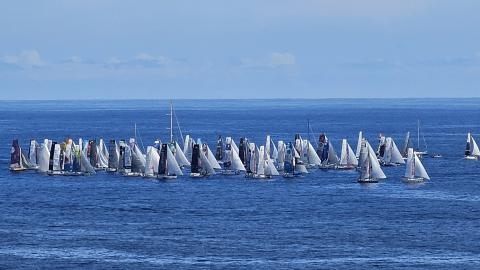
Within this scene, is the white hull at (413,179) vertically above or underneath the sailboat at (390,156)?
underneath

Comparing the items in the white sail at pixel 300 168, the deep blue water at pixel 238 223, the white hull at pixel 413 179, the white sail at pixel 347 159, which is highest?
the white sail at pixel 347 159

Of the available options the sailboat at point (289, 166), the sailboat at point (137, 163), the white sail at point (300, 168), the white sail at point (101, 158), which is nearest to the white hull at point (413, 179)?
the sailboat at point (289, 166)

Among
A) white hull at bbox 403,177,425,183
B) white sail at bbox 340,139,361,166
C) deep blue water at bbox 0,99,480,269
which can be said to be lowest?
deep blue water at bbox 0,99,480,269

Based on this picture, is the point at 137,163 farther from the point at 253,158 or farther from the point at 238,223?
the point at 238,223

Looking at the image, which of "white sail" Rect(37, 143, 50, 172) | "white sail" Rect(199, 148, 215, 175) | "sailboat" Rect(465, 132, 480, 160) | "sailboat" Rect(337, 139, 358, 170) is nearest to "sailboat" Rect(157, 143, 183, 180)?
"white sail" Rect(199, 148, 215, 175)

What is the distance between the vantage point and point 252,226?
109000 millimetres

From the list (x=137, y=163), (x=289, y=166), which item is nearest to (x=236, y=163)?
(x=289, y=166)

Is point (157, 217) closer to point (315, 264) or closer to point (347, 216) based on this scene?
point (347, 216)

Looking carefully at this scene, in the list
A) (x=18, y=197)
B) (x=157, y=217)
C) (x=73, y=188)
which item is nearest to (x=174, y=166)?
(x=73, y=188)

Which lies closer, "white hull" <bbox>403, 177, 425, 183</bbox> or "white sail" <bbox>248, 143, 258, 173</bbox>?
"white hull" <bbox>403, 177, 425, 183</bbox>

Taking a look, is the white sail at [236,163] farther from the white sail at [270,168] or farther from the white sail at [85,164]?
the white sail at [85,164]

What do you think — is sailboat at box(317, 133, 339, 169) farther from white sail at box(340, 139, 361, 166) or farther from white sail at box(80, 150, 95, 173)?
white sail at box(80, 150, 95, 173)

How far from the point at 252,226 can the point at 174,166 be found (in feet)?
137

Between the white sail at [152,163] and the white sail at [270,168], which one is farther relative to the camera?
the white sail at [152,163]
